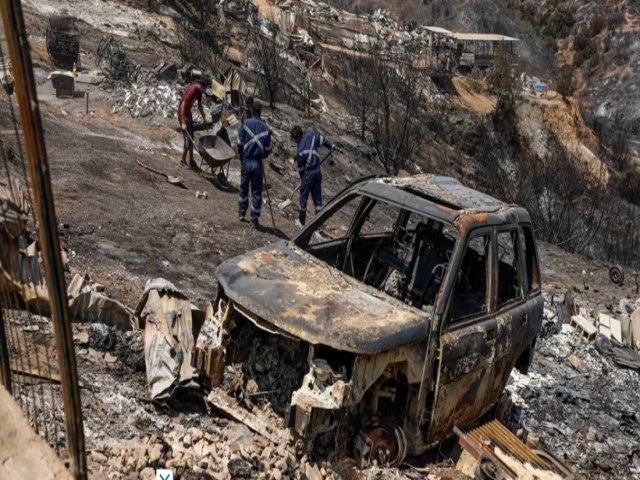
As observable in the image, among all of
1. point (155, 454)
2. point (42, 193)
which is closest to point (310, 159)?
point (155, 454)

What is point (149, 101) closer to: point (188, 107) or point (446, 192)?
point (188, 107)

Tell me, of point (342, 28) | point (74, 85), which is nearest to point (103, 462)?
point (74, 85)

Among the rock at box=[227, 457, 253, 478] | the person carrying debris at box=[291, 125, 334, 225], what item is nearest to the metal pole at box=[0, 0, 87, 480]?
the rock at box=[227, 457, 253, 478]

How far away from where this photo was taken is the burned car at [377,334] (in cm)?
416

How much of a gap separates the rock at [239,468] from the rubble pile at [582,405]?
147 inches

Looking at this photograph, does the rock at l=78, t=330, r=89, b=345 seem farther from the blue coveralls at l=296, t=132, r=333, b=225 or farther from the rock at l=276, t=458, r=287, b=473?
the blue coveralls at l=296, t=132, r=333, b=225

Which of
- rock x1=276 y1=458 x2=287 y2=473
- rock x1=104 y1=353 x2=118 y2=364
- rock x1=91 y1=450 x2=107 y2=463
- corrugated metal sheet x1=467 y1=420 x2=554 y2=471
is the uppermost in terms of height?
rock x1=91 y1=450 x2=107 y2=463

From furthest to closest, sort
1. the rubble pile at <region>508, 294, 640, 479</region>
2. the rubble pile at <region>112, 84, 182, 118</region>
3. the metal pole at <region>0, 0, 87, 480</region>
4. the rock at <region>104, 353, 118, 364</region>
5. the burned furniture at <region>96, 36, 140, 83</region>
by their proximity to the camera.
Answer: the burned furniture at <region>96, 36, 140, 83</region>
the rubble pile at <region>112, 84, 182, 118</region>
the rubble pile at <region>508, 294, 640, 479</region>
the rock at <region>104, 353, 118, 364</region>
the metal pole at <region>0, 0, 87, 480</region>

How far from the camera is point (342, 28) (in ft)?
122

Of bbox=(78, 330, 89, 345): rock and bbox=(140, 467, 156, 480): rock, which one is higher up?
bbox=(78, 330, 89, 345): rock

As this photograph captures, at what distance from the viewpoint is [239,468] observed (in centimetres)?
409

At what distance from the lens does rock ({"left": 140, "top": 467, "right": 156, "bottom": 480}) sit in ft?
12.4

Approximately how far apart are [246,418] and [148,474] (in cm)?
87

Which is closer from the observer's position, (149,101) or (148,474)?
(148,474)
